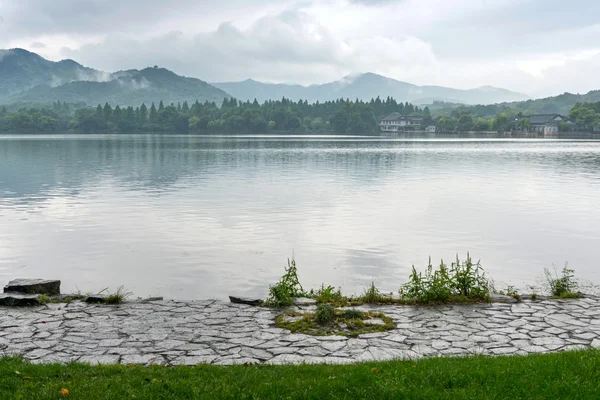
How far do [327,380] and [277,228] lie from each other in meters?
15.8

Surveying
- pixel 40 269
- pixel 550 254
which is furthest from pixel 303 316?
pixel 550 254

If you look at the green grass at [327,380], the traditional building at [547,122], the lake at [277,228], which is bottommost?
the lake at [277,228]

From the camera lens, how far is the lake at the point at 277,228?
15664mm

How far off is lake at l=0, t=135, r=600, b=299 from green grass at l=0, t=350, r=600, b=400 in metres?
6.63

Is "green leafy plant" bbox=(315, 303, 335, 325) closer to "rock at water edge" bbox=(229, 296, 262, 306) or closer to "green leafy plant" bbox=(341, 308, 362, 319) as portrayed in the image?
"green leafy plant" bbox=(341, 308, 362, 319)

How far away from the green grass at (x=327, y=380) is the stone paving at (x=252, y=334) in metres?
0.74

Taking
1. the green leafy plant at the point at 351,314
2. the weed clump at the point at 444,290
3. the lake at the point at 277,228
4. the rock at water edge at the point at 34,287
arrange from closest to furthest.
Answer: the green leafy plant at the point at 351,314 < the weed clump at the point at 444,290 < the rock at water edge at the point at 34,287 < the lake at the point at 277,228

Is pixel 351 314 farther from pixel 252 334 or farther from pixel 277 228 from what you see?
pixel 277 228

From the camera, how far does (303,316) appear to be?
10.0m

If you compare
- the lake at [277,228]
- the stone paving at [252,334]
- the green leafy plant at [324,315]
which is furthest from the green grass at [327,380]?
the lake at [277,228]

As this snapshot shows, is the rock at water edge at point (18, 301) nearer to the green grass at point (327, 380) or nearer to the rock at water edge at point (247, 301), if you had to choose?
the green grass at point (327, 380)

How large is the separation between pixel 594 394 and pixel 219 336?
5.40 m

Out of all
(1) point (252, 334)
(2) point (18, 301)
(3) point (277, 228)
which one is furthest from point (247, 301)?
(3) point (277, 228)

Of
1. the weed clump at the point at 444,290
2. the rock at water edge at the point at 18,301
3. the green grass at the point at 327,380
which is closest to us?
the green grass at the point at 327,380
